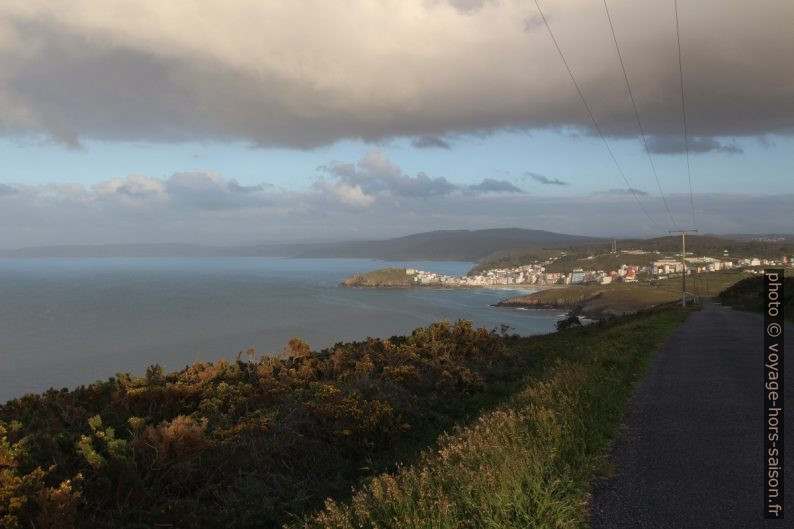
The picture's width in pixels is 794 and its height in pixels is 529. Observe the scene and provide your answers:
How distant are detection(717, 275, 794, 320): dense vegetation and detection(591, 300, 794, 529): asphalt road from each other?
89.0ft

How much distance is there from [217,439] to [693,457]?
24.2ft

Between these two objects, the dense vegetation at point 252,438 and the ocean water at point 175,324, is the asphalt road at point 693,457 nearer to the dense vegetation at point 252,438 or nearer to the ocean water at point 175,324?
the dense vegetation at point 252,438

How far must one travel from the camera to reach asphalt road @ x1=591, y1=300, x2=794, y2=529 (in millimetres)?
4922

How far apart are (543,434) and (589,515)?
5.97 ft

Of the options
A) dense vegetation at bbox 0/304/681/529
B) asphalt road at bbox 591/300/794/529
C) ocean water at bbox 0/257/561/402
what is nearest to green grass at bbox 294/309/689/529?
dense vegetation at bbox 0/304/681/529

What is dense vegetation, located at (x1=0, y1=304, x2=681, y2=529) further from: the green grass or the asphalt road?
the asphalt road

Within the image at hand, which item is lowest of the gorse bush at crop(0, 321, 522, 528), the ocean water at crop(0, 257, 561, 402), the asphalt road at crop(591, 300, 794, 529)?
the ocean water at crop(0, 257, 561, 402)

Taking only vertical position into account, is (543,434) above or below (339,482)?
above

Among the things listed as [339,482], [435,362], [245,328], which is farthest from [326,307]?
[339,482]

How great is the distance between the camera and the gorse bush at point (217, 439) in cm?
654

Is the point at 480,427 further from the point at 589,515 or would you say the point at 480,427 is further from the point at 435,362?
the point at 435,362

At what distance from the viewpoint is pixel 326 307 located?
115 metres

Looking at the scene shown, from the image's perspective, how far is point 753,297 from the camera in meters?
57.9

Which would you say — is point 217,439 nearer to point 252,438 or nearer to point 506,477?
point 252,438
